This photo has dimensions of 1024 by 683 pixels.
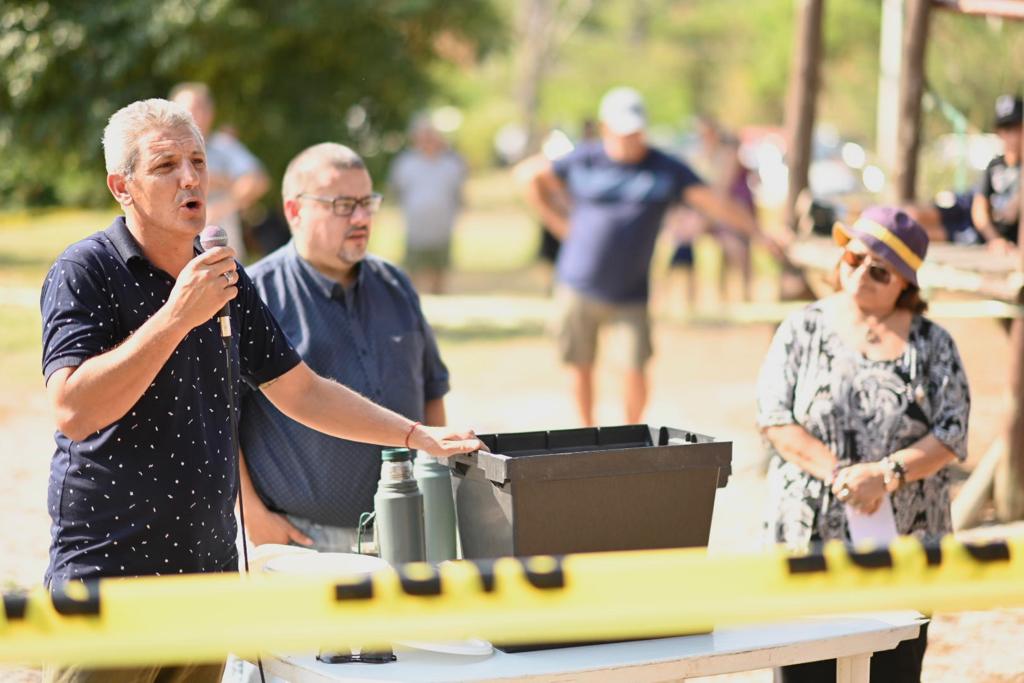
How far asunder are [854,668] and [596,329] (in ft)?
17.0

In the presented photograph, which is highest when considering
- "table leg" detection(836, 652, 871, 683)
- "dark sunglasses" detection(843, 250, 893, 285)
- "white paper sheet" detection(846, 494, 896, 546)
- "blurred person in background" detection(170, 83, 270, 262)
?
"blurred person in background" detection(170, 83, 270, 262)

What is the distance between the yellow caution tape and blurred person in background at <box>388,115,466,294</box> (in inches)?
494

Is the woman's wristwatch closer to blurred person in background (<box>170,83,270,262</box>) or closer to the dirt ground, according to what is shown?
the dirt ground

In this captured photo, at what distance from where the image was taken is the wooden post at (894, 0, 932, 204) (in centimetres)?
800

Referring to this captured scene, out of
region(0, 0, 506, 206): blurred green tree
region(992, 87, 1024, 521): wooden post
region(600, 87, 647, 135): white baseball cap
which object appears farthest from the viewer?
region(0, 0, 506, 206): blurred green tree

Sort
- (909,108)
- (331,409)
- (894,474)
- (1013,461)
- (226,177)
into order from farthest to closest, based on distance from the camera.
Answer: (226,177), (909,108), (1013,461), (894,474), (331,409)

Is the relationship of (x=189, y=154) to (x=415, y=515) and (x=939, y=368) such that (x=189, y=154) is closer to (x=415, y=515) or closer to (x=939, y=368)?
(x=415, y=515)

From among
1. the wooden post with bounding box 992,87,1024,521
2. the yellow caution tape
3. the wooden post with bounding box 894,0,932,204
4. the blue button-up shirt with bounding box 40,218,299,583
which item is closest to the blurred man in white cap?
the wooden post with bounding box 894,0,932,204

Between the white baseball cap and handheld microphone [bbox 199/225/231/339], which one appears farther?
the white baseball cap

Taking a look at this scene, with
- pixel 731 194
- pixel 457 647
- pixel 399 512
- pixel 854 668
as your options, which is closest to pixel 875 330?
pixel 854 668

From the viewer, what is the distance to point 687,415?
10.6 meters

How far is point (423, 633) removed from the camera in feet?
8.14

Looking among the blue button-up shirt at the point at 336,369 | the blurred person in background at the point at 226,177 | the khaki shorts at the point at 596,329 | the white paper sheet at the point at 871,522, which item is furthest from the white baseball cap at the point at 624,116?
the white paper sheet at the point at 871,522

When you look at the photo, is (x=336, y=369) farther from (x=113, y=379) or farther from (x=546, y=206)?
(x=546, y=206)
